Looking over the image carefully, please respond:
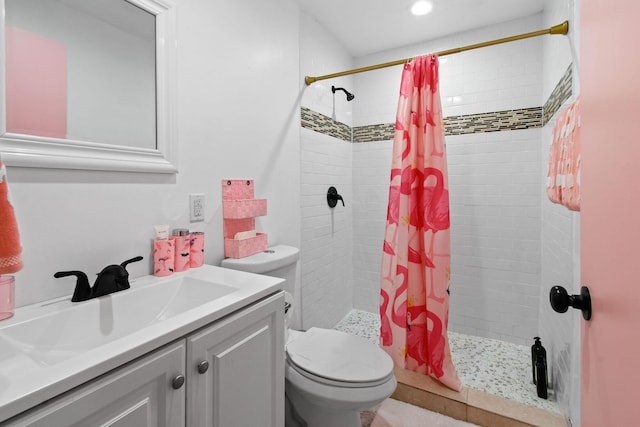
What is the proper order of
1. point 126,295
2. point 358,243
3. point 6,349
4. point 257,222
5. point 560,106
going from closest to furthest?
point 6,349 → point 126,295 → point 560,106 → point 257,222 → point 358,243

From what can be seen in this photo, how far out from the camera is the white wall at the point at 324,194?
7.43ft

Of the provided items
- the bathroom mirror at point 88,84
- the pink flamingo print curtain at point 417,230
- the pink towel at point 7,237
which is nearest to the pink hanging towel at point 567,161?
the pink flamingo print curtain at point 417,230

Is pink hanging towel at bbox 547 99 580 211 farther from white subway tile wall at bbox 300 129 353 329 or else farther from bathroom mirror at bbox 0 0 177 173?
bathroom mirror at bbox 0 0 177 173

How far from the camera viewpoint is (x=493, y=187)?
246cm

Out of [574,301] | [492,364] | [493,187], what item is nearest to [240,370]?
[574,301]

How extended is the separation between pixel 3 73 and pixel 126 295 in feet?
2.41

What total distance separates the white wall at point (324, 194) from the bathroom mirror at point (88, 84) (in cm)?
108

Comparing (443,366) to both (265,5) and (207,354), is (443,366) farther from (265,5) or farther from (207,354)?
(265,5)

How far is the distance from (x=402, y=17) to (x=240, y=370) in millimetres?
2521

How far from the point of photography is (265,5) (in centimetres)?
185

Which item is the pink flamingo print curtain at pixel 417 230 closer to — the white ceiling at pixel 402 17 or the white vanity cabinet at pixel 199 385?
the white ceiling at pixel 402 17

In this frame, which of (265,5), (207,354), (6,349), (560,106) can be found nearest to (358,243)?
(560,106)

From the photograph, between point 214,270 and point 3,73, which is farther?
point 214,270

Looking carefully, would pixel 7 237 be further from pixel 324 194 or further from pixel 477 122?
pixel 477 122
